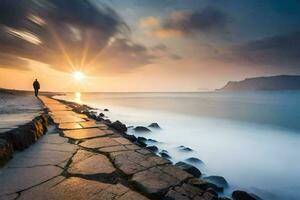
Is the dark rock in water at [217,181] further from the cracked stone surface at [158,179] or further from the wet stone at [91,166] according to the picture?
the wet stone at [91,166]

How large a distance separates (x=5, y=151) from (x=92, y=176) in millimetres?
1067

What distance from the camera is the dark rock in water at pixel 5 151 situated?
7.36ft

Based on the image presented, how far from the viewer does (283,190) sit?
205 inches

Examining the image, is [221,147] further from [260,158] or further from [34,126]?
[34,126]

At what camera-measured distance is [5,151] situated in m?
2.33

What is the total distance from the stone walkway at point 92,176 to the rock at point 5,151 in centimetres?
7

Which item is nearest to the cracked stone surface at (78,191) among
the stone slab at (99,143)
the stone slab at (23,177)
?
the stone slab at (23,177)

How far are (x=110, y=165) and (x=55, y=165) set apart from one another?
0.61 m

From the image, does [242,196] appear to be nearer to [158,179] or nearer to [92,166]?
[158,179]

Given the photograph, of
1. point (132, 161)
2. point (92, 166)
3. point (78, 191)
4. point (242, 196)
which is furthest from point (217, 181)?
point (78, 191)

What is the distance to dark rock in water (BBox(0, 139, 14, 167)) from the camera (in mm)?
2243

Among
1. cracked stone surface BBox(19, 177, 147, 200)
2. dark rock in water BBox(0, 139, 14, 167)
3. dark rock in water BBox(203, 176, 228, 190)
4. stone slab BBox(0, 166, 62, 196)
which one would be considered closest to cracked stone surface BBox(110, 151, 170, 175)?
cracked stone surface BBox(19, 177, 147, 200)

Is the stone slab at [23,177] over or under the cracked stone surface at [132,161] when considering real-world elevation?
under

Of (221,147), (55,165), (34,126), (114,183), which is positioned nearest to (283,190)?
(221,147)
